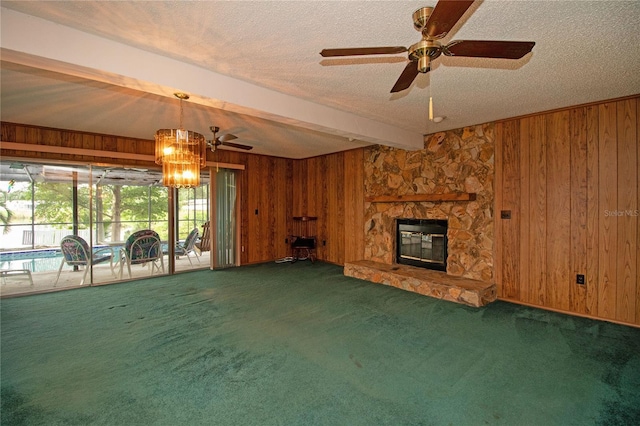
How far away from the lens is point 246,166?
6516 millimetres

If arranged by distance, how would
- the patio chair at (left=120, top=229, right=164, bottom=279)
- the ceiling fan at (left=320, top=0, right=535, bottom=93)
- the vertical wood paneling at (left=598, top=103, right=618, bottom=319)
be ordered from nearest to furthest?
the ceiling fan at (left=320, top=0, right=535, bottom=93)
the vertical wood paneling at (left=598, top=103, right=618, bottom=319)
the patio chair at (left=120, top=229, right=164, bottom=279)

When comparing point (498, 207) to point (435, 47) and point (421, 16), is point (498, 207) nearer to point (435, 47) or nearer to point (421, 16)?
point (435, 47)

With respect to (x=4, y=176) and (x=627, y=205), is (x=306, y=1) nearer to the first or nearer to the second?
(x=627, y=205)

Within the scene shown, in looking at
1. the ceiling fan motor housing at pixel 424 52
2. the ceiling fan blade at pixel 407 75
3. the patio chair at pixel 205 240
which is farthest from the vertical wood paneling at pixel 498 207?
the patio chair at pixel 205 240

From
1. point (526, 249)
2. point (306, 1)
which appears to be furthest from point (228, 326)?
point (526, 249)

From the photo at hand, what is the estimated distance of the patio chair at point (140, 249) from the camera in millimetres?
5195

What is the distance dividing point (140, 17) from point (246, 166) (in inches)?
185

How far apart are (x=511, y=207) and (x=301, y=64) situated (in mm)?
3474

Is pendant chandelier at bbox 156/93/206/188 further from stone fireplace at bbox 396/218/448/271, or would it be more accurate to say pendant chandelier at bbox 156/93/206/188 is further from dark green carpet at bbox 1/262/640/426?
stone fireplace at bbox 396/218/448/271

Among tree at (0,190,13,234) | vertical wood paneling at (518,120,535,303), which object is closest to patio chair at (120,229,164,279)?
tree at (0,190,13,234)

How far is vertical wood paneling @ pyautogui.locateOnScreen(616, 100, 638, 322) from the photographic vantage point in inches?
125

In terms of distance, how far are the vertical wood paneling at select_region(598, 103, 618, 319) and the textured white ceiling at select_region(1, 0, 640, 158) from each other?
1.12ft

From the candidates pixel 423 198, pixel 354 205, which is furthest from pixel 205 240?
pixel 423 198

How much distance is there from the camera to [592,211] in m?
3.41
